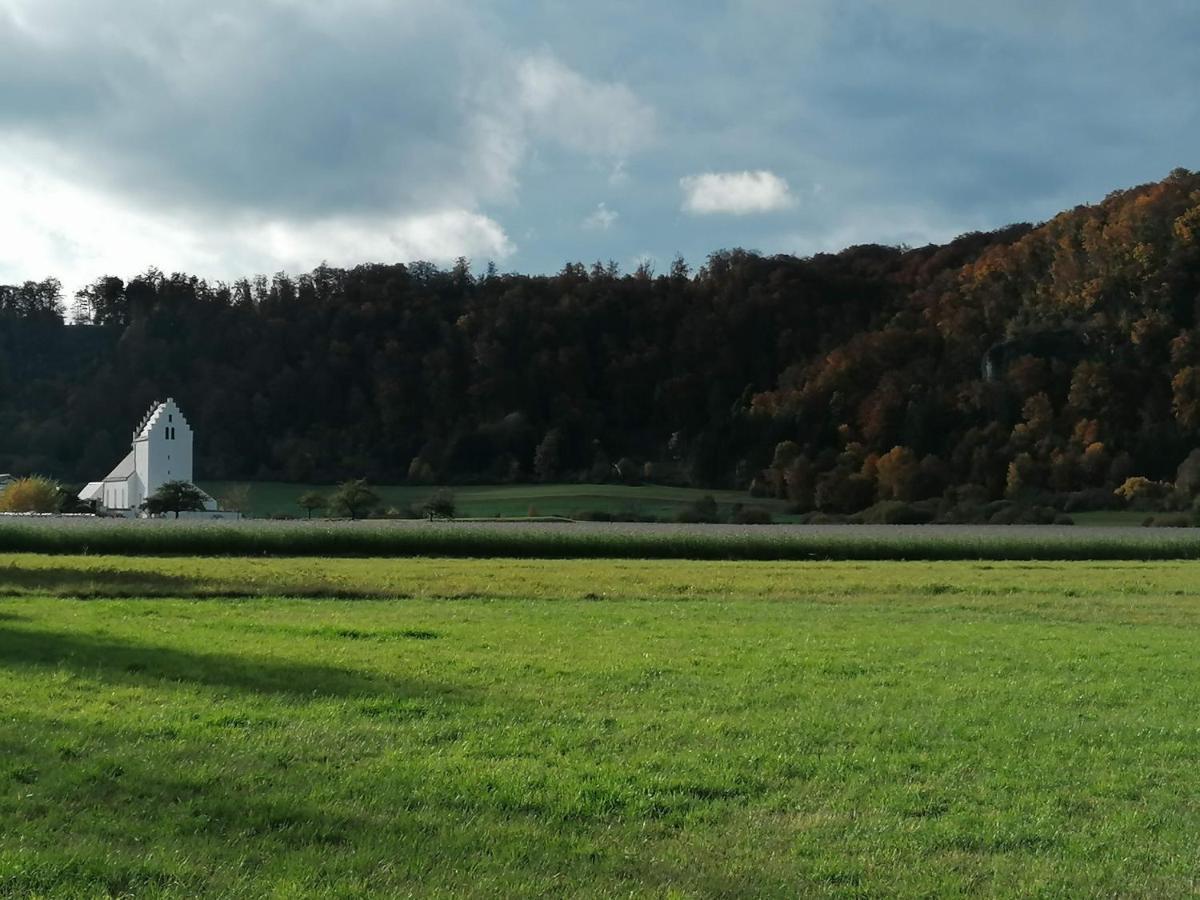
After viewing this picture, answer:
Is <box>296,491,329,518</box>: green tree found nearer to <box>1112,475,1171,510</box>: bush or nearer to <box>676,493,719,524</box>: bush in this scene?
<box>676,493,719,524</box>: bush

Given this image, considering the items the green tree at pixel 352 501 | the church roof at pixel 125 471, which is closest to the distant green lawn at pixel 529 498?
the green tree at pixel 352 501

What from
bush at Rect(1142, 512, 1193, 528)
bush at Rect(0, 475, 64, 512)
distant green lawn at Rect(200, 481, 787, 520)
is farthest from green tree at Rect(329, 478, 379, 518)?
bush at Rect(1142, 512, 1193, 528)

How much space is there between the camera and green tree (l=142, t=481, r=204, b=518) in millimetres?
80250

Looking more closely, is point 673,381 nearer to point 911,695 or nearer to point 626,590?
point 626,590

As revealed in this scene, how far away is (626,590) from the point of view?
2520 cm

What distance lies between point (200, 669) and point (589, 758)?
5546 millimetres

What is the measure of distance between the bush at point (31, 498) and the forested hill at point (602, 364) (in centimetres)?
4306

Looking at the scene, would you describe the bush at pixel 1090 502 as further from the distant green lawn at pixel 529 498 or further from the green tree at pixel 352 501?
the green tree at pixel 352 501

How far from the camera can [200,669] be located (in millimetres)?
11602

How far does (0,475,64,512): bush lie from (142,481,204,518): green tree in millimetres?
Result: 7471

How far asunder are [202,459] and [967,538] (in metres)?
105

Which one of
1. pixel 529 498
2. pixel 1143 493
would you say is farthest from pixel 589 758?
pixel 529 498

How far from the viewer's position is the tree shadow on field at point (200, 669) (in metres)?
10.5

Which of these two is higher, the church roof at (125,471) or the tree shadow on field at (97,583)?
the church roof at (125,471)
